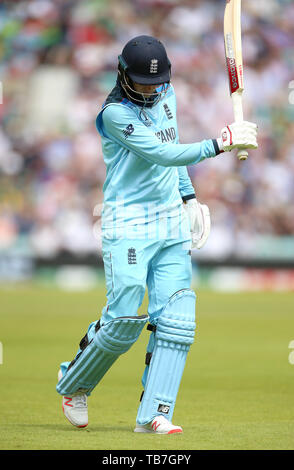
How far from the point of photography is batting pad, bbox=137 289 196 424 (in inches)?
178

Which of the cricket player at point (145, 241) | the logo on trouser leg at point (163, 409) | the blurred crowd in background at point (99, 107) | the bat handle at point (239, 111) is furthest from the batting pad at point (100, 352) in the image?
the blurred crowd in background at point (99, 107)

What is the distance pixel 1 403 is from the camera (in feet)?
18.2

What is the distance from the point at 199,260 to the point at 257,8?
18.6 ft

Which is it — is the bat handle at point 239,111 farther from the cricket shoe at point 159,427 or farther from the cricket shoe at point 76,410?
the cricket shoe at point 76,410

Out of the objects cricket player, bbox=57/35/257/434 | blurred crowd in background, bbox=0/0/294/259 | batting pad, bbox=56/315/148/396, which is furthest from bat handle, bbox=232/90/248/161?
blurred crowd in background, bbox=0/0/294/259

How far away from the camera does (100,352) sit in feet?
15.1

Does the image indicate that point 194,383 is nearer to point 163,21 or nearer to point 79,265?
point 79,265

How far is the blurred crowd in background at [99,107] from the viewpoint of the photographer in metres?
16.2

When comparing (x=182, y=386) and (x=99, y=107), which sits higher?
(x=99, y=107)

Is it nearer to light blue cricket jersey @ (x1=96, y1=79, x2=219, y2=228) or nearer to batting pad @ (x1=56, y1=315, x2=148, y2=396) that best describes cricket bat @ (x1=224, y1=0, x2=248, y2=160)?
light blue cricket jersey @ (x1=96, y1=79, x2=219, y2=228)

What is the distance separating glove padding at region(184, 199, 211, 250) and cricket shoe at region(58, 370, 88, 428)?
1.05 metres

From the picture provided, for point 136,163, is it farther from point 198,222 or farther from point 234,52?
point 234,52

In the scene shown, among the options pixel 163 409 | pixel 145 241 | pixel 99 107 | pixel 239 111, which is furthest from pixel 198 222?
pixel 99 107

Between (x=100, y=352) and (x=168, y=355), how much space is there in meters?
0.36
